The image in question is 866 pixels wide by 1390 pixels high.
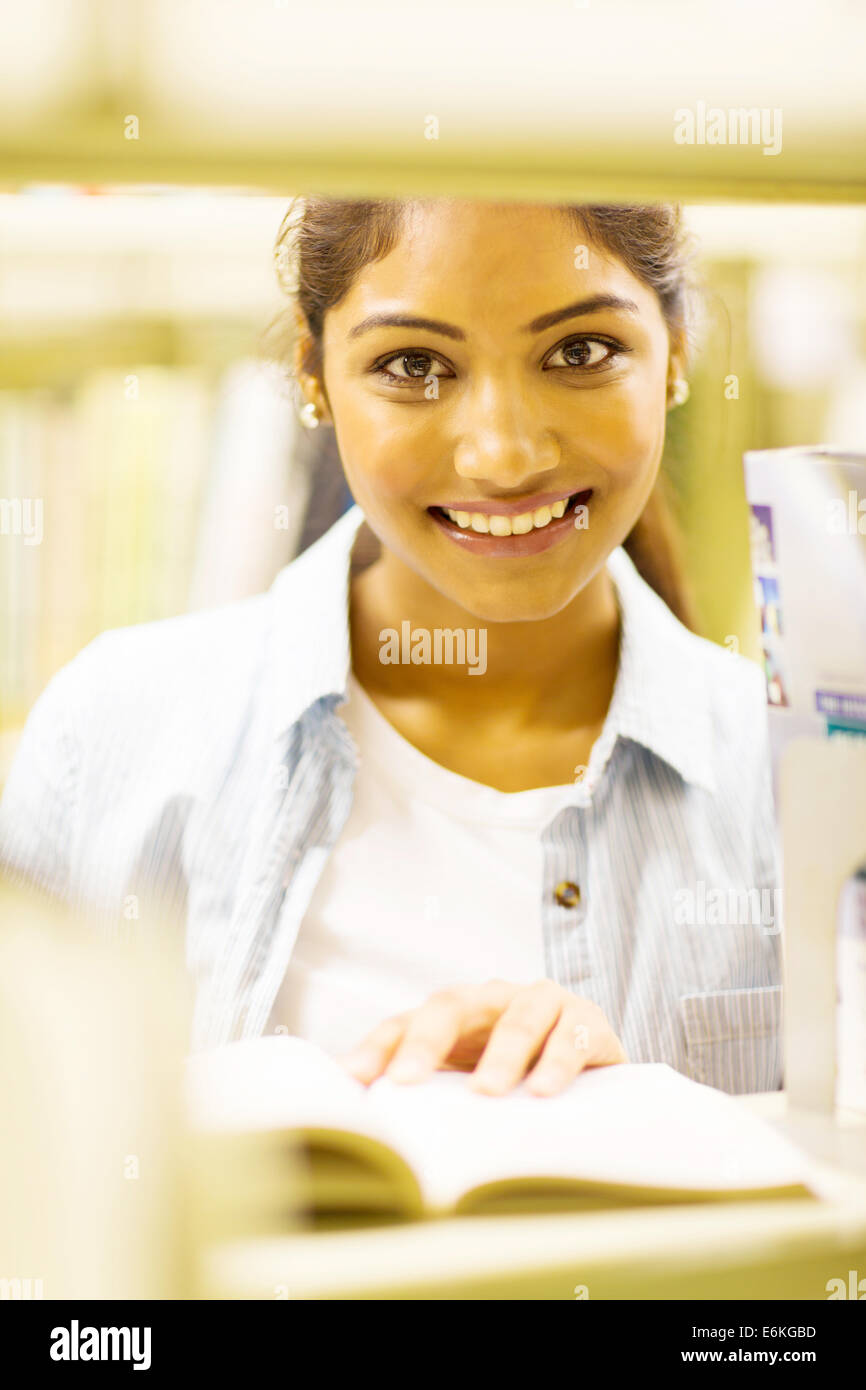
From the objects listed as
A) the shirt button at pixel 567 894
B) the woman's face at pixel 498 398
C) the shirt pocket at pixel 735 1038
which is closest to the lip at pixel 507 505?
→ the woman's face at pixel 498 398

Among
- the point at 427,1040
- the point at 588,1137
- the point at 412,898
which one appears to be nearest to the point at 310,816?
the point at 412,898

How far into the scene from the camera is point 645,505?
3.27 ft

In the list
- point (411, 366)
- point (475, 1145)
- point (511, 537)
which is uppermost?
point (411, 366)

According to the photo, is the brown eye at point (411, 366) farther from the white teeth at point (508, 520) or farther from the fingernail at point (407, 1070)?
the fingernail at point (407, 1070)

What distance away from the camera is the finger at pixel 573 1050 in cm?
82

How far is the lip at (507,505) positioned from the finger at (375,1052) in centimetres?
39

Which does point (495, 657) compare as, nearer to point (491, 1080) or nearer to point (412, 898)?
point (412, 898)

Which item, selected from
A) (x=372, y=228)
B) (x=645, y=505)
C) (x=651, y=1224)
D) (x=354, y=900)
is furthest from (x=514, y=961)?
(x=372, y=228)

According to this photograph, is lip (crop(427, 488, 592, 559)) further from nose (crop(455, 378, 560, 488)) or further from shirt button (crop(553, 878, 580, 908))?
shirt button (crop(553, 878, 580, 908))

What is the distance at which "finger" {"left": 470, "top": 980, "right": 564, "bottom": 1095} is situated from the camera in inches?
31.8

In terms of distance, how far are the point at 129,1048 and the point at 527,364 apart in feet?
1.86

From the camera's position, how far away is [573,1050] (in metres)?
0.85

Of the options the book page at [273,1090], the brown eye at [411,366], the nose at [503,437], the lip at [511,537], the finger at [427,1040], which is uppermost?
the brown eye at [411,366]

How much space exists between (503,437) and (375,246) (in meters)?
0.18
